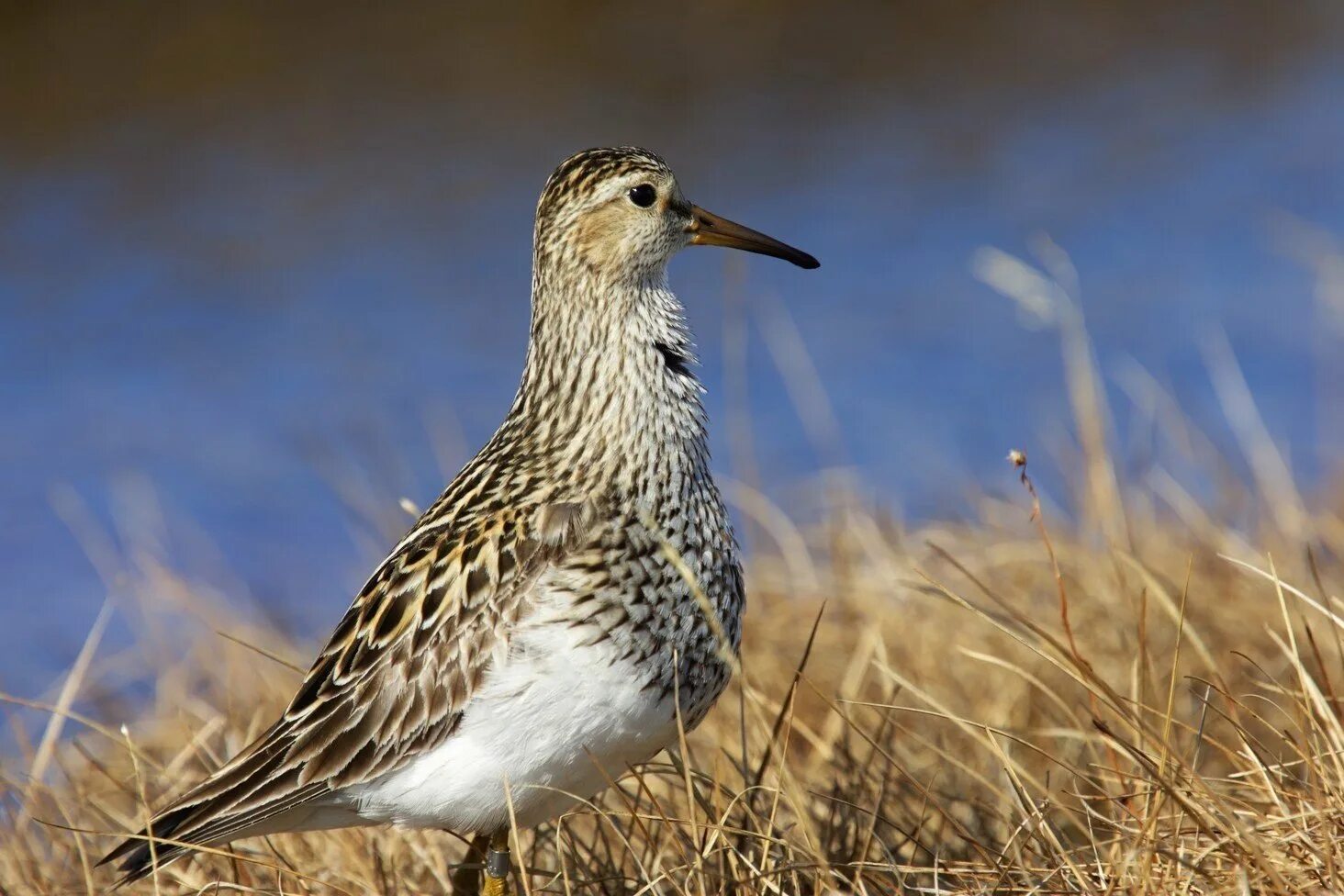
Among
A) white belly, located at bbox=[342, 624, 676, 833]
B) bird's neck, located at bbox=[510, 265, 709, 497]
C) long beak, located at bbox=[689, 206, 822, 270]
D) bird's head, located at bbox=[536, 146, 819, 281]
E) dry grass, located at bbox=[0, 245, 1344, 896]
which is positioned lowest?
dry grass, located at bbox=[0, 245, 1344, 896]

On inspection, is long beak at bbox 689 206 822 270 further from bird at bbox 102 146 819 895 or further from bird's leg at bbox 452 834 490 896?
bird's leg at bbox 452 834 490 896

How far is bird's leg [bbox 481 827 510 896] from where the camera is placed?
182 inches

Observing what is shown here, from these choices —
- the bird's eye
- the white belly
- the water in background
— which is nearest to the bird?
the white belly

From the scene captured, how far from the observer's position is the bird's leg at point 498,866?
4.61 metres

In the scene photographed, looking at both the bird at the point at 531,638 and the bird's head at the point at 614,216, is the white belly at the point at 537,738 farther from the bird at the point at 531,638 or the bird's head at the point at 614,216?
the bird's head at the point at 614,216

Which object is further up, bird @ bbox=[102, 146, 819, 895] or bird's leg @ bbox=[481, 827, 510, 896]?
bird @ bbox=[102, 146, 819, 895]

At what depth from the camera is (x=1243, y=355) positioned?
41.8 ft

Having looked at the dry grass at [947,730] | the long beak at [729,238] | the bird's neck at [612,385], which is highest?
the long beak at [729,238]

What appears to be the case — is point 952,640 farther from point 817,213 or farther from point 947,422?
point 817,213

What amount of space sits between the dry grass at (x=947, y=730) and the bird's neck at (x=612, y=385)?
702 millimetres

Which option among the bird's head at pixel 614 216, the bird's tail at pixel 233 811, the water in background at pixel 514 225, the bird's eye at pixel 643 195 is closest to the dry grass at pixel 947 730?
the bird's tail at pixel 233 811

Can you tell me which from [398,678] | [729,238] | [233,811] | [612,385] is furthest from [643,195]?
[233,811]

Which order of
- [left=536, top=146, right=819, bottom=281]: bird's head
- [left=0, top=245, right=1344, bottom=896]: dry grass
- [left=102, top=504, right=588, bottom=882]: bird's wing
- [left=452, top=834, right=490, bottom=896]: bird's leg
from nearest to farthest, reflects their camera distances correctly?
[left=0, top=245, right=1344, bottom=896]: dry grass < [left=102, top=504, right=588, bottom=882]: bird's wing < [left=452, top=834, right=490, bottom=896]: bird's leg < [left=536, top=146, right=819, bottom=281]: bird's head

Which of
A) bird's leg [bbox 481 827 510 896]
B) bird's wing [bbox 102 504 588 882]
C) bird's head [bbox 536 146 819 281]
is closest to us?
bird's wing [bbox 102 504 588 882]
